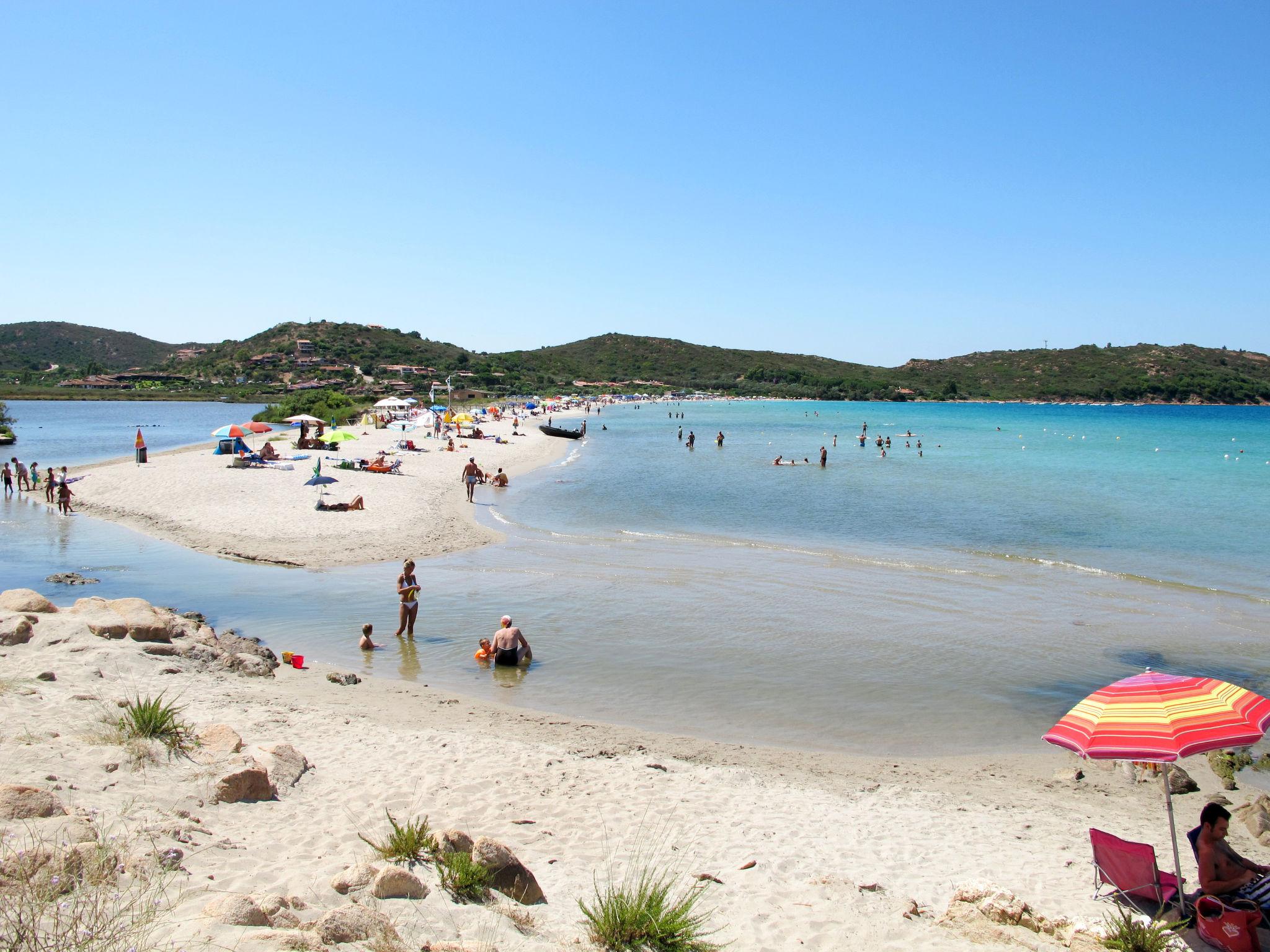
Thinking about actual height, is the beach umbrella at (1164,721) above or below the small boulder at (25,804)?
above

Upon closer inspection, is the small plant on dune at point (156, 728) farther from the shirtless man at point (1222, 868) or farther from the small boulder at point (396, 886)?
the shirtless man at point (1222, 868)

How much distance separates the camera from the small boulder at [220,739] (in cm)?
671

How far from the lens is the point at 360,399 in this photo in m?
81.8

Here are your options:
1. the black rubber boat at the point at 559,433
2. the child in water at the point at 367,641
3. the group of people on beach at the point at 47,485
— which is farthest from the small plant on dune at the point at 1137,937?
the black rubber boat at the point at 559,433

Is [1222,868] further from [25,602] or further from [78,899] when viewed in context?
[25,602]

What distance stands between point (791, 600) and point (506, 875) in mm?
10732

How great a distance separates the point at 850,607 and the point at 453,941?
11.4 metres

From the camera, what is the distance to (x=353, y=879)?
482cm

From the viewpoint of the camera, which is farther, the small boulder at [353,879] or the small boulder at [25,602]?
the small boulder at [25,602]

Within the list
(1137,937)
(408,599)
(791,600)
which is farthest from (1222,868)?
(408,599)

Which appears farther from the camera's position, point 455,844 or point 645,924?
point 455,844

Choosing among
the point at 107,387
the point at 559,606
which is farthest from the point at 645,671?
the point at 107,387

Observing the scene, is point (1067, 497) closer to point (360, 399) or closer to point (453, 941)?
point (453, 941)

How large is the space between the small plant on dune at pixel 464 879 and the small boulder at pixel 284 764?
2.11 m
